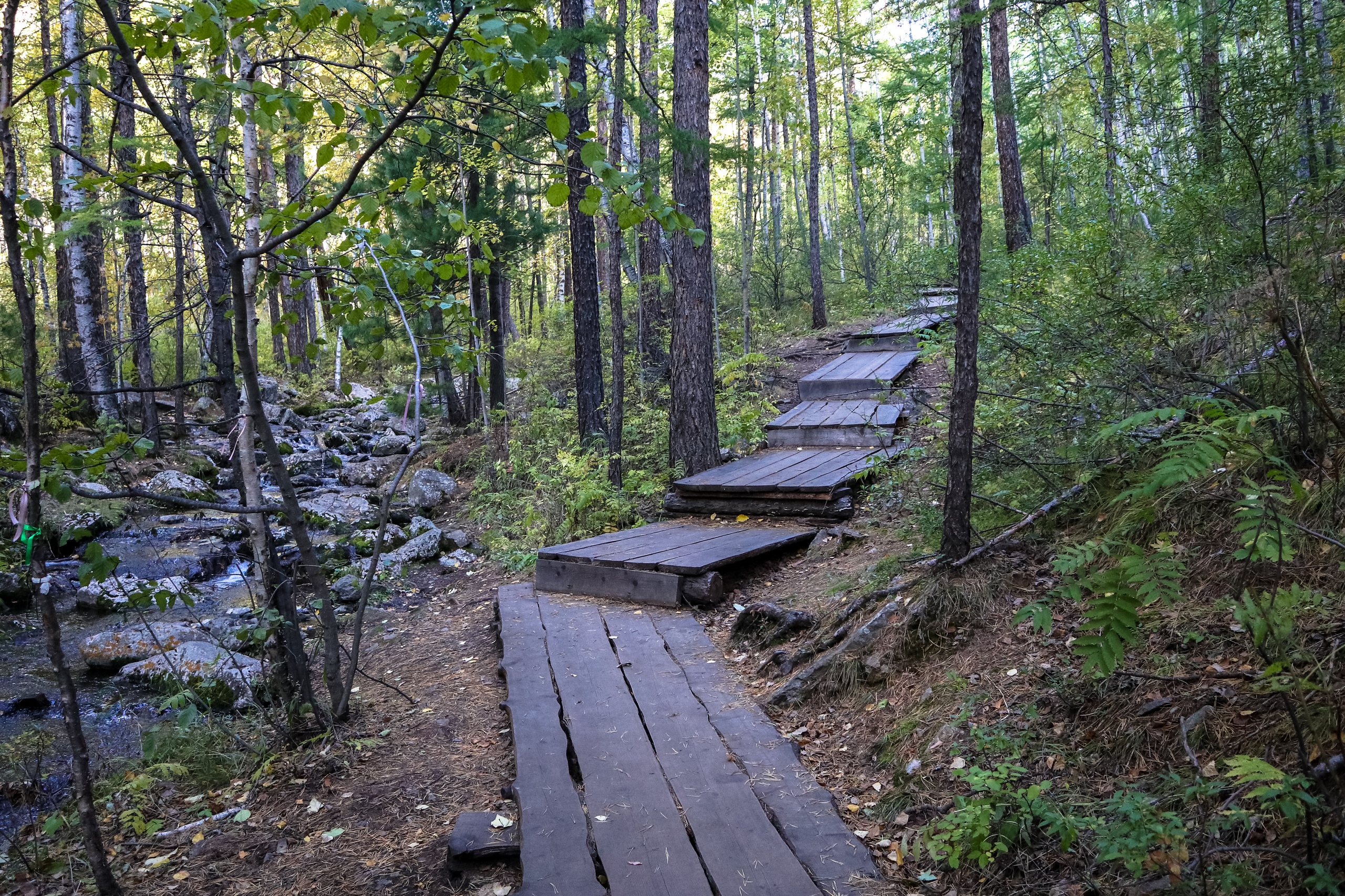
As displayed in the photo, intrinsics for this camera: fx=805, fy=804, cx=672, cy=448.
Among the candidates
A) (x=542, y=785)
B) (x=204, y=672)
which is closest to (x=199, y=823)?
(x=542, y=785)

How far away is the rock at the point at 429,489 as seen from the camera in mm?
12461

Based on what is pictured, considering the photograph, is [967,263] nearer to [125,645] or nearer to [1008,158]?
[125,645]

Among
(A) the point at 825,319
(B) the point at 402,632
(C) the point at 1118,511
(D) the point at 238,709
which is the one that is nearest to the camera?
(C) the point at 1118,511

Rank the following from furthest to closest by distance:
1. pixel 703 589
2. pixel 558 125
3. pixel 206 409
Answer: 1. pixel 206 409
2. pixel 703 589
3. pixel 558 125

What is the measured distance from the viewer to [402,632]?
7047mm

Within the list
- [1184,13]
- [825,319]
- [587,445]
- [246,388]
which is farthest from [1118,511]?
[825,319]

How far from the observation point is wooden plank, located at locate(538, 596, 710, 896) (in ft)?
9.30

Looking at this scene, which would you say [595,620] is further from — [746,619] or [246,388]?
[246,388]

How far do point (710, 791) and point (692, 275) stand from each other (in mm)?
6080

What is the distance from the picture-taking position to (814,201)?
56.4 feet

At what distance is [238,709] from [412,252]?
3586mm

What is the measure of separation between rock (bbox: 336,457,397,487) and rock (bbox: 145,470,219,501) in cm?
244

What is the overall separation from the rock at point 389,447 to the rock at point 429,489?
367 cm

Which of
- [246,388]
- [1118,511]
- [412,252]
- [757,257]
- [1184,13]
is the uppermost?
[1184,13]
